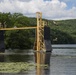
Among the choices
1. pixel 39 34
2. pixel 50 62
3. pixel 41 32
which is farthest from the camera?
pixel 41 32

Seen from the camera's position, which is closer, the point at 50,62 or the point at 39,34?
the point at 50,62

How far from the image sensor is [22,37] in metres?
111

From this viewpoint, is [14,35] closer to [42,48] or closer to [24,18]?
[24,18]

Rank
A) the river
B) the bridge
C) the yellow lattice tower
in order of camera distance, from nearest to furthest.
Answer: the river
the bridge
the yellow lattice tower

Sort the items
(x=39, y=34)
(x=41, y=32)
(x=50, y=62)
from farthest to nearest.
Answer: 1. (x=41, y=32)
2. (x=39, y=34)
3. (x=50, y=62)

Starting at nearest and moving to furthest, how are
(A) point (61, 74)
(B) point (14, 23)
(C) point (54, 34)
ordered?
(A) point (61, 74) → (B) point (14, 23) → (C) point (54, 34)

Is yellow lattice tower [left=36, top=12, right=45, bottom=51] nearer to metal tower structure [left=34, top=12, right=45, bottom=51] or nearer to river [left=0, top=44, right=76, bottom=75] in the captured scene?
metal tower structure [left=34, top=12, right=45, bottom=51]


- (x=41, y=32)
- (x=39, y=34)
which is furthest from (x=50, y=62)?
(x=41, y=32)

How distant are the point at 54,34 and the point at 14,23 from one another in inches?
3477

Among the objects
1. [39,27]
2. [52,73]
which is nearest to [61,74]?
[52,73]

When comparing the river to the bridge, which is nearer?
the river

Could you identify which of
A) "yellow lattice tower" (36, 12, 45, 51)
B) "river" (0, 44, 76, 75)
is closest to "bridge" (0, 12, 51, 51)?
"yellow lattice tower" (36, 12, 45, 51)

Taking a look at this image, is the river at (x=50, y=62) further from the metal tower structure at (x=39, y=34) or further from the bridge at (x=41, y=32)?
the metal tower structure at (x=39, y=34)

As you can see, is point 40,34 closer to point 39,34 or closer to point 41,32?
point 39,34
